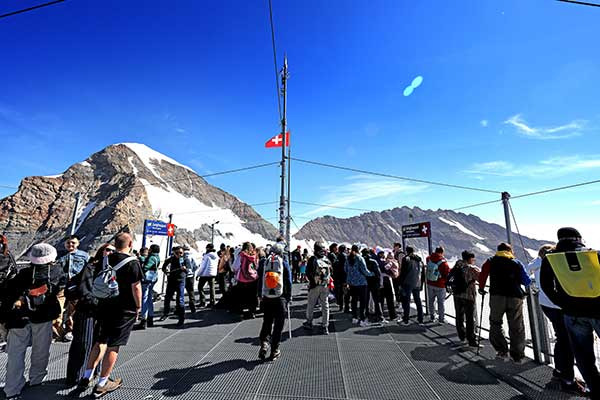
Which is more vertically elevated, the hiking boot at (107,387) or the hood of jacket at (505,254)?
the hood of jacket at (505,254)

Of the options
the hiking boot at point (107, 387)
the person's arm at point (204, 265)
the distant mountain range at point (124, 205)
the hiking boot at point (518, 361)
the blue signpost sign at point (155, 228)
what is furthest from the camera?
the distant mountain range at point (124, 205)

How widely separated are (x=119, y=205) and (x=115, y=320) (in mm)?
87265

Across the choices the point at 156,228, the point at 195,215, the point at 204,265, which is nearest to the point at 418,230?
the point at 204,265

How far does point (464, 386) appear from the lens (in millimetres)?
3342

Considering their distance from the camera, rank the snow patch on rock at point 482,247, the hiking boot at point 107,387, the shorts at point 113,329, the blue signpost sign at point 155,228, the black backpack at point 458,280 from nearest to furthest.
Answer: the hiking boot at point 107,387, the shorts at point 113,329, the black backpack at point 458,280, the blue signpost sign at point 155,228, the snow patch on rock at point 482,247

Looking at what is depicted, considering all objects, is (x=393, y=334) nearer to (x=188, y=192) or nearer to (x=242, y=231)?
(x=242, y=231)

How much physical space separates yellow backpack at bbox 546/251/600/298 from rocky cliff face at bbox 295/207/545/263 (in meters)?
145

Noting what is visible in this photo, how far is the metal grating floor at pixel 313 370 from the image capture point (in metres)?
3.17

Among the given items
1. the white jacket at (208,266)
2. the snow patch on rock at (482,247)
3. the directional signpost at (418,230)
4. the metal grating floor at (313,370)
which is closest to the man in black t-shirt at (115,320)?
the metal grating floor at (313,370)

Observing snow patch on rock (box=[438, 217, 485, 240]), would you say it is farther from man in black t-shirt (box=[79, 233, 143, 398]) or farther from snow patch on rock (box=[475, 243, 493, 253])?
man in black t-shirt (box=[79, 233, 143, 398])

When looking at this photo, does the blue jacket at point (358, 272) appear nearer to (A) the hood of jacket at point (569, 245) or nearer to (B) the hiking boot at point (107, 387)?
(A) the hood of jacket at point (569, 245)

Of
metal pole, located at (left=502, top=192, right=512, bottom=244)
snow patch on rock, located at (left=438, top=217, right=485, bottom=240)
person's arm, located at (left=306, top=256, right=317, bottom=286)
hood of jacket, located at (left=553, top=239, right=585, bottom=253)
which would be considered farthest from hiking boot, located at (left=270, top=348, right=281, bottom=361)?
snow patch on rock, located at (left=438, top=217, right=485, bottom=240)

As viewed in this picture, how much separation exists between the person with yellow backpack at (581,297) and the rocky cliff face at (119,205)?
7588cm

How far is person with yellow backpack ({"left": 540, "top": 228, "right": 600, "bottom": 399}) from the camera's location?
276 cm
